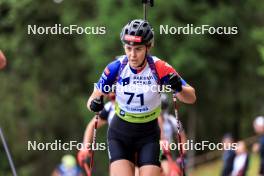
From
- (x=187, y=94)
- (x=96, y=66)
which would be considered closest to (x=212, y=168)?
(x=96, y=66)

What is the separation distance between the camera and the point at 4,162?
105ft

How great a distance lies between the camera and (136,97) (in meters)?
Answer: 7.77

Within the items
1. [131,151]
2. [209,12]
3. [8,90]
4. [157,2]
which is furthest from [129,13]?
[131,151]

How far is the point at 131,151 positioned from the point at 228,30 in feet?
69.3

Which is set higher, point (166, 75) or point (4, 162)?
point (166, 75)

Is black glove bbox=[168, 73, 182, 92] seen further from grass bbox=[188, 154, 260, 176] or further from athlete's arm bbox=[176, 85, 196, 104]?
grass bbox=[188, 154, 260, 176]

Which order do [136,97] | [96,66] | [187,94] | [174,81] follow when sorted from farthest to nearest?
[96,66] → [187,94] → [136,97] → [174,81]

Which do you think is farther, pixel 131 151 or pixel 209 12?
pixel 209 12

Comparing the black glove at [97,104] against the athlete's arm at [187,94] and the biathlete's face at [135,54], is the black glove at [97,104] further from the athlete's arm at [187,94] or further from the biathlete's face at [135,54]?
the athlete's arm at [187,94]

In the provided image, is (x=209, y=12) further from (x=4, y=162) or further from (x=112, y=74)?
(x=112, y=74)

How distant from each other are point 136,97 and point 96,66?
22.6 meters

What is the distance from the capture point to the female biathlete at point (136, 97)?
7621 millimetres

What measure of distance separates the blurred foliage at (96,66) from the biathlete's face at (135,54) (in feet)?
64.6

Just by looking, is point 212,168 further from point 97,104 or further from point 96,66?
point 97,104
